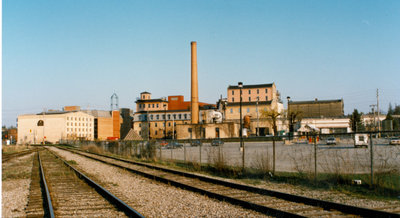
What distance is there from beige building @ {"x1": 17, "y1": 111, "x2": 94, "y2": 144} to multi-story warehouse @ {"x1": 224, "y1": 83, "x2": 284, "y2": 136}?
Answer: 204 feet

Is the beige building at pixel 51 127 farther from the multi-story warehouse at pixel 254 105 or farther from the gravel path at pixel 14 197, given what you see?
the gravel path at pixel 14 197

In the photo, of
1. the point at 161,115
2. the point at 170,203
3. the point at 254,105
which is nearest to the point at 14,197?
the point at 170,203

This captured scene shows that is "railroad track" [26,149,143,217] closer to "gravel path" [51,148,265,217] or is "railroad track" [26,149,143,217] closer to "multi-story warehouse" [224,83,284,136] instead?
"gravel path" [51,148,265,217]

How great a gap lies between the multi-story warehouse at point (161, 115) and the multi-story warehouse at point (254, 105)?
13705 millimetres

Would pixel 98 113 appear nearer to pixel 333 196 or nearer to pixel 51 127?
pixel 51 127

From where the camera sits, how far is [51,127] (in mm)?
141375

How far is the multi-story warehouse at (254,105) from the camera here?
10326 cm

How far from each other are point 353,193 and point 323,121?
106 m

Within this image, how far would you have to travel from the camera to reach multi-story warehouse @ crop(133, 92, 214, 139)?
12031 centimetres

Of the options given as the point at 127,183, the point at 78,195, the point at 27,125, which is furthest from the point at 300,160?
the point at 27,125

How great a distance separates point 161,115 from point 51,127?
164 feet

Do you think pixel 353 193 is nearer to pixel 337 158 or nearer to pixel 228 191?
pixel 337 158

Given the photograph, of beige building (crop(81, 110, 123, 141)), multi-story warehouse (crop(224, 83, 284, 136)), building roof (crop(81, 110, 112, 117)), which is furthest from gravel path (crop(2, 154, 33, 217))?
building roof (crop(81, 110, 112, 117))

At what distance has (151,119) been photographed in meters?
123
